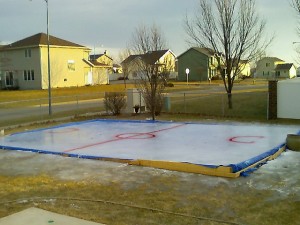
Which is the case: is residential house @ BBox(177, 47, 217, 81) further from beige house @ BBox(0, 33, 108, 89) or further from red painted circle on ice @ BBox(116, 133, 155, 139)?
red painted circle on ice @ BBox(116, 133, 155, 139)

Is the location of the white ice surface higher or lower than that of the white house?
lower

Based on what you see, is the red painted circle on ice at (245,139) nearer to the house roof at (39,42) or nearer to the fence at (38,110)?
the fence at (38,110)

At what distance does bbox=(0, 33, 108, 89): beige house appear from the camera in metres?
43.6

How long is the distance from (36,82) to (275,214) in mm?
41550

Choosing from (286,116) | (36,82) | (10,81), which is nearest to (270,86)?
(286,116)

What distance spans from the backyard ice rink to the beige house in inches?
1160

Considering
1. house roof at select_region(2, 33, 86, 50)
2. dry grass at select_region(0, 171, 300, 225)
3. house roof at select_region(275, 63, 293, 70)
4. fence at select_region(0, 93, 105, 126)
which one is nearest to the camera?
dry grass at select_region(0, 171, 300, 225)

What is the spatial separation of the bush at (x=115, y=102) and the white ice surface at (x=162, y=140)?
12.7ft

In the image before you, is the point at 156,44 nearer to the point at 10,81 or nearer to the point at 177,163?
the point at 177,163

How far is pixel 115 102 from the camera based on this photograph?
20.1m

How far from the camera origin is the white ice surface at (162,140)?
949cm

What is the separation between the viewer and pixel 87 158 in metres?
9.70

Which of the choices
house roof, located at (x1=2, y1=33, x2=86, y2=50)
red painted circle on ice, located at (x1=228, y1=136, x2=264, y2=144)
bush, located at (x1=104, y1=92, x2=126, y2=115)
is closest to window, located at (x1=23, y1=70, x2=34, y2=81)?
house roof, located at (x1=2, y1=33, x2=86, y2=50)

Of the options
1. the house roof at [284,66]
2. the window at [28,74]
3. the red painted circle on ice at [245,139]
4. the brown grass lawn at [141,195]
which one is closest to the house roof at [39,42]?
the window at [28,74]
